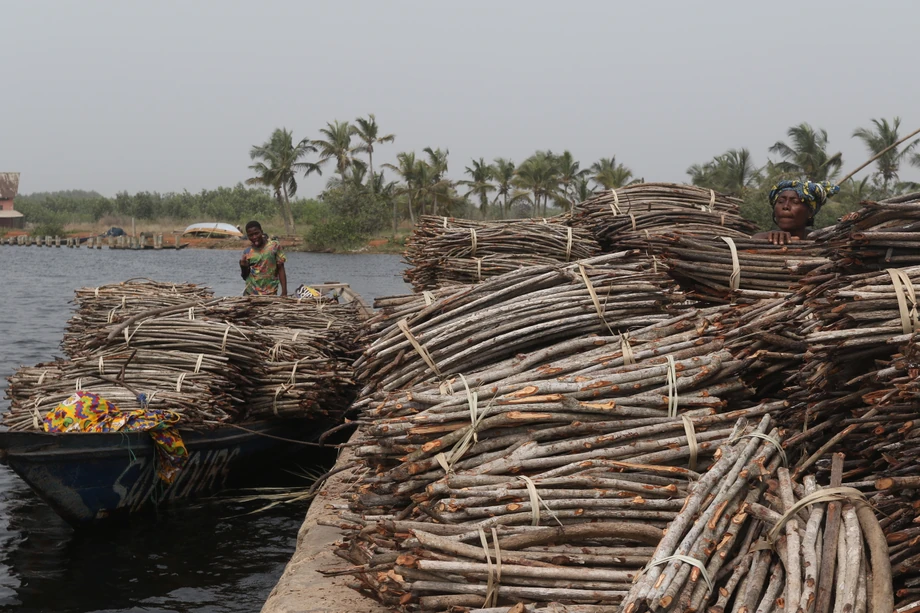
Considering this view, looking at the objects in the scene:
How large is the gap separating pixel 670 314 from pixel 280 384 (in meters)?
5.15

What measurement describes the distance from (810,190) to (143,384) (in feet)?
19.0

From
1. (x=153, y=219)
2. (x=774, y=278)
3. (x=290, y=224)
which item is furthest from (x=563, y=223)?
(x=153, y=219)

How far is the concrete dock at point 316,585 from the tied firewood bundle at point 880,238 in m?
2.57

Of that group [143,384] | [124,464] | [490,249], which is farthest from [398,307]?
[124,464]

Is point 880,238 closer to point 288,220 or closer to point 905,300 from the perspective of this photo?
point 905,300

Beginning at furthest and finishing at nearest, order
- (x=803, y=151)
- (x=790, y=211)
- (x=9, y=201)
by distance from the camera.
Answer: (x=9, y=201)
(x=803, y=151)
(x=790, y=211)

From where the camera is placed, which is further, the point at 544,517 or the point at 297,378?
the point at 297,378

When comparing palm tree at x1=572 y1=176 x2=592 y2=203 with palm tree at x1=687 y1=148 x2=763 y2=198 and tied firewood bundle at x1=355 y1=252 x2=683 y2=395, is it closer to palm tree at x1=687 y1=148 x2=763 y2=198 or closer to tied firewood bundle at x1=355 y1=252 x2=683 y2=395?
palm tree at x1=687 y1=148 x2=763 y2=198

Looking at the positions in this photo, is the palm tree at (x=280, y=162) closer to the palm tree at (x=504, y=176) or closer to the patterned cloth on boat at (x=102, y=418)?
the palm tree at (x=504, y=176)

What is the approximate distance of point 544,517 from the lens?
3174 mm

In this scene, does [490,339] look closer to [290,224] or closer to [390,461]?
[390,461]

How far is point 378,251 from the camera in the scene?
61969 millimetres

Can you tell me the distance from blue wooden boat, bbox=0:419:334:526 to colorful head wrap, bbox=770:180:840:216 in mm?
4320

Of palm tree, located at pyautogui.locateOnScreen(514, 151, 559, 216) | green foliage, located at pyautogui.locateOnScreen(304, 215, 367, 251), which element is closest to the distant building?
green foliage, located at pyautogui.locateOnScreen(304, 215, 367, 251)
